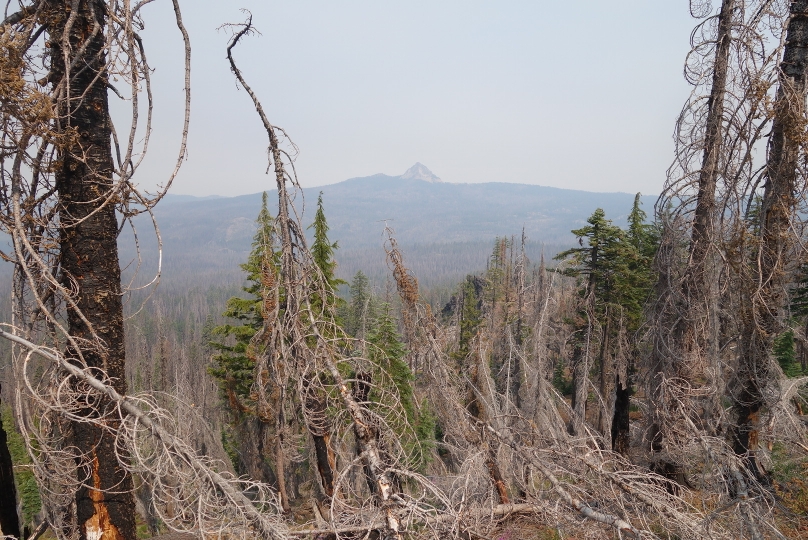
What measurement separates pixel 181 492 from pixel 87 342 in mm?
1321

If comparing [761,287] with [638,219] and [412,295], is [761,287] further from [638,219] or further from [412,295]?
[638,219]

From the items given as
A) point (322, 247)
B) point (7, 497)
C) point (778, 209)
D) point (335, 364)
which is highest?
point (778, 209)

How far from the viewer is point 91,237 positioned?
133 inches

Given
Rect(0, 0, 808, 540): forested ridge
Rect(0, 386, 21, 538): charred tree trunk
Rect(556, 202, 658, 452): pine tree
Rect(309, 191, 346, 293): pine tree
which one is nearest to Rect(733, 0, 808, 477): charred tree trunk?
Rect(0, 0, 808, 540): forested ridge

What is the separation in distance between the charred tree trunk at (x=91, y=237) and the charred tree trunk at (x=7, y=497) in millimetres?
760

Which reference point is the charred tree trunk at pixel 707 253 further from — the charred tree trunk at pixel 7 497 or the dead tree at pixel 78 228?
the charred tree trunk at pixel 7 497

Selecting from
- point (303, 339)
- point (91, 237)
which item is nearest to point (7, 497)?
point (91, 237)

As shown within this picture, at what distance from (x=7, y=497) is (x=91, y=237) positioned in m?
2.27

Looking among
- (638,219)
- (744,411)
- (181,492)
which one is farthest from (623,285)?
(181,492)

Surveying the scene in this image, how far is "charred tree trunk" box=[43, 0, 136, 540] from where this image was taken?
3176 millimetres

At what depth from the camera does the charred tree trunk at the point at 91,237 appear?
3.18 metres

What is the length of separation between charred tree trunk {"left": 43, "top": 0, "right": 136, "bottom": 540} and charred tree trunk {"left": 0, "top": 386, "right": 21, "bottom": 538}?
0.76 m

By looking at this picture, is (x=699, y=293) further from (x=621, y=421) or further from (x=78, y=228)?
(x=78, y=228)

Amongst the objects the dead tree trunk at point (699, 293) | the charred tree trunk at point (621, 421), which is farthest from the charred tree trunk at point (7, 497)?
the charred tree trunk at point (621, 421)
